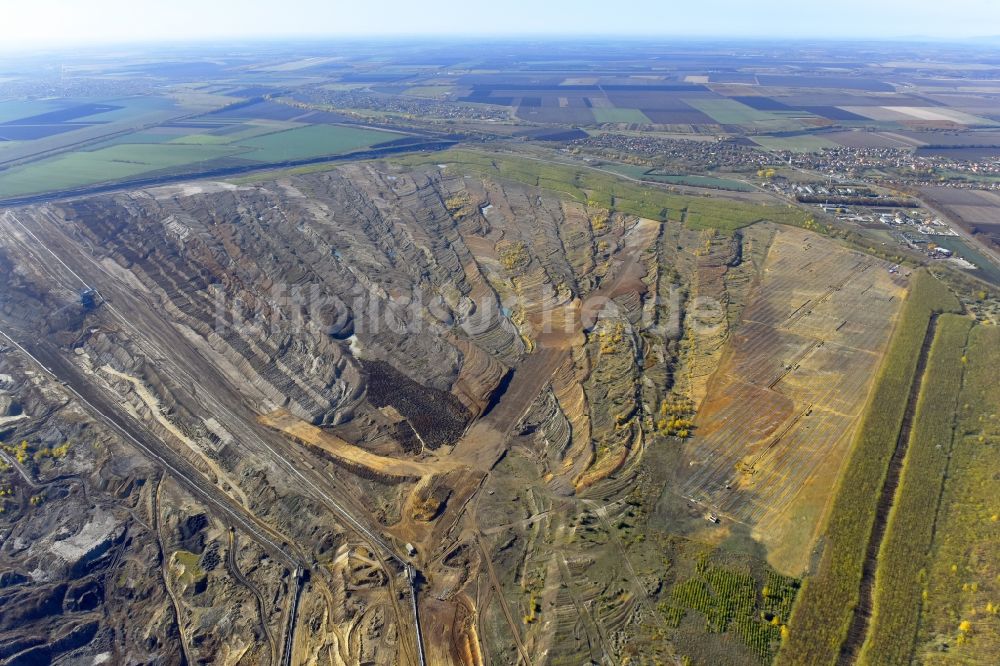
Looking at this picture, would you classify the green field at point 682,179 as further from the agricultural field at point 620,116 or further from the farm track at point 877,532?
the farm track at point 877,532

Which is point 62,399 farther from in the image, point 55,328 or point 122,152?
point 122,152

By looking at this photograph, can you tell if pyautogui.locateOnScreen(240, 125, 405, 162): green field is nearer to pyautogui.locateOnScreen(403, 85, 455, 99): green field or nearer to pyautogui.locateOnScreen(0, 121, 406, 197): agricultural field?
pyautogui.locateOnScreen(0, 121, 406, 197): agricultural field

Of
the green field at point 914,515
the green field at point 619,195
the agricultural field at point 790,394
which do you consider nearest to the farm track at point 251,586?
the agricultural field at point 790,394

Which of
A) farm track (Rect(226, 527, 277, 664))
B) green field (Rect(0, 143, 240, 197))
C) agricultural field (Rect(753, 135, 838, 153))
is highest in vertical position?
agricultural field (Rect(753, 135, 838, 153))

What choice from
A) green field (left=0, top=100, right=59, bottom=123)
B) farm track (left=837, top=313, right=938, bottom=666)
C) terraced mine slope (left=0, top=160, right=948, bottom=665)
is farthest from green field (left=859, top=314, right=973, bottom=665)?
green field (left=0, top=100, right=59, bottom=123)

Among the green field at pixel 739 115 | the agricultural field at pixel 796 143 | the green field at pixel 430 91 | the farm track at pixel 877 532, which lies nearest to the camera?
the farm track at pixel 877 532

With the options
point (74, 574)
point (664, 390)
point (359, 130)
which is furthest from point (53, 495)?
point (359, 130)

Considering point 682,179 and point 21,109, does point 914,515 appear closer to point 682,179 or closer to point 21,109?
point 682,179
